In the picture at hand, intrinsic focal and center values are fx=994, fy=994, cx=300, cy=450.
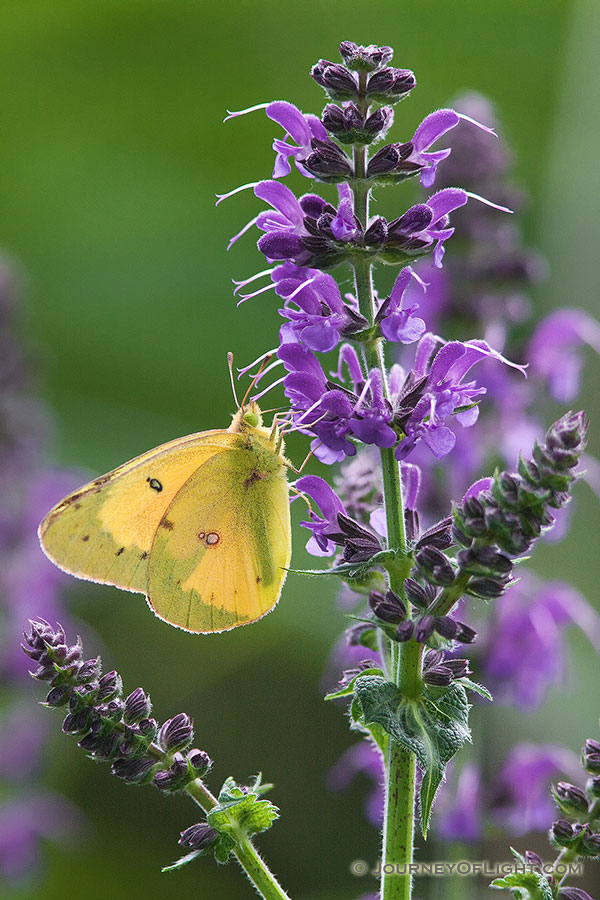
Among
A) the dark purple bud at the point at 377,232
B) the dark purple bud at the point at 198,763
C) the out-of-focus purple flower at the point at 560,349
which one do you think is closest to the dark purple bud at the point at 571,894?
the dark purple bud at the point at 198,763

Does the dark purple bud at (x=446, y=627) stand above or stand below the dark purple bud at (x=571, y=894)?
above

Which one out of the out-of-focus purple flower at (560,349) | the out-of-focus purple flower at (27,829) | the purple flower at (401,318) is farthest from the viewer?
the out-of-focus purple flower at (27,829)

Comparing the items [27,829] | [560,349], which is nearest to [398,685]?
[560,349]

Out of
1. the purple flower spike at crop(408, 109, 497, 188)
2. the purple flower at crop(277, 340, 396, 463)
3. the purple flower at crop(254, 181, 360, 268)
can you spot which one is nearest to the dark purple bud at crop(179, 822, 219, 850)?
the purple flower at crop(277, 340, 396, 463)

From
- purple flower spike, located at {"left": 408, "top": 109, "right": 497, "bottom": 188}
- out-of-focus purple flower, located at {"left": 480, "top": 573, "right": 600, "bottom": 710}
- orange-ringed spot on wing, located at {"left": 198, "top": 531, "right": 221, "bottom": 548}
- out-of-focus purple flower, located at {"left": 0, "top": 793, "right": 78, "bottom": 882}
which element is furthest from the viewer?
out-of-focus purple flower, located at {"left": 0, "top": 793, "right": 78, "bottom": 882}

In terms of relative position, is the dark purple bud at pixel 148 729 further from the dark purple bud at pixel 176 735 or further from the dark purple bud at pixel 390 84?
the dark purple bud at pixel 390 84

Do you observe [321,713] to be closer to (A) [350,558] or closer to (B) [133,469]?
(B) [133,469]

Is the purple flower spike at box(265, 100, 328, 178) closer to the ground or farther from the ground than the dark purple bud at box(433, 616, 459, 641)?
farther from the ground

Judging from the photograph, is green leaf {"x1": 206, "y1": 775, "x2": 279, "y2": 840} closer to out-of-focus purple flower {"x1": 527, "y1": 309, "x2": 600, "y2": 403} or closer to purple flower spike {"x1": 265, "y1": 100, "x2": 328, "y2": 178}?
purple flower spike {"x1": 265, "y1": 100, "x2": 328, "y2": 178}
